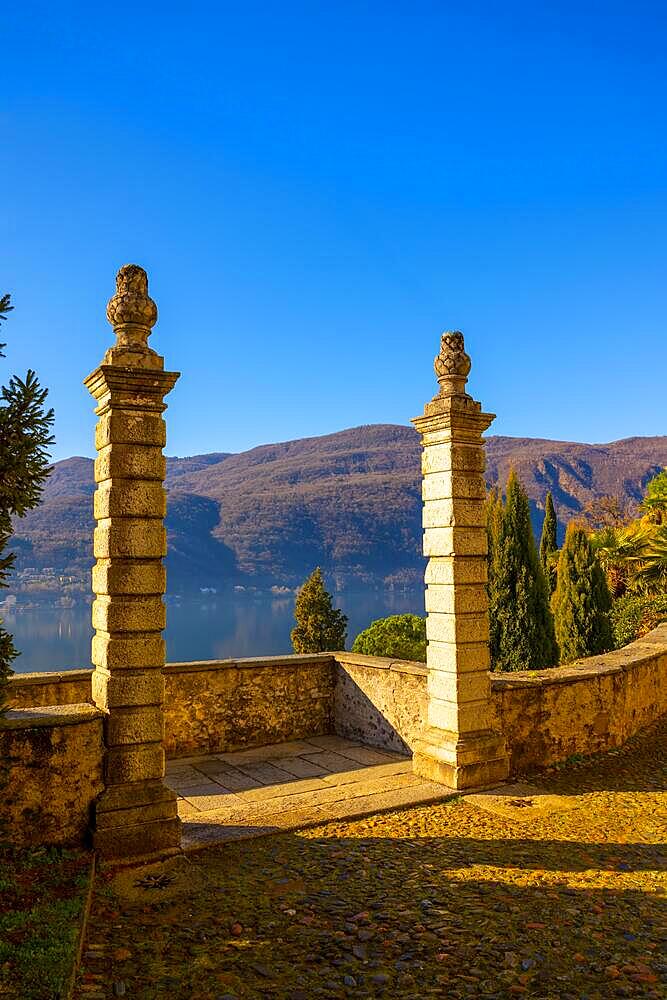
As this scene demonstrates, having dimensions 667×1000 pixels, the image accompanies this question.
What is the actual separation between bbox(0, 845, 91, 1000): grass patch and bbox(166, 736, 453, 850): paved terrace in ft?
3.48

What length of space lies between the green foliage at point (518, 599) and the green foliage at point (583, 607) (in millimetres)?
798

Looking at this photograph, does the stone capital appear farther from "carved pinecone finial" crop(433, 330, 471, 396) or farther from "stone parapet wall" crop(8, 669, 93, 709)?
"stone parapet wall" crop(8, 669, 93, 709)

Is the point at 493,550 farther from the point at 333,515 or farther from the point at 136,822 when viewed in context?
the point at 333,515

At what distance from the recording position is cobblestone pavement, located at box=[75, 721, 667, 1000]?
3.57 metres

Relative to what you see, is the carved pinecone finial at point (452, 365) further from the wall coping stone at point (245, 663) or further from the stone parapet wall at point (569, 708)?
the wall coping stone at point (245, 663)

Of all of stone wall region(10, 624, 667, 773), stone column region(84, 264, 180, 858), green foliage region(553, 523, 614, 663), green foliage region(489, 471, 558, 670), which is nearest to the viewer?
stone column region(84, 264, 180, 858)

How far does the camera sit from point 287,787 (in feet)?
23.7

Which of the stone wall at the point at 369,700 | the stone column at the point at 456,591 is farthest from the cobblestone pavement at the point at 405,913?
the stone wall at the point at 369,700

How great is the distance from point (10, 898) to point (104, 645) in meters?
1.76

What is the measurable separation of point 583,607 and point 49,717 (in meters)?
16.8

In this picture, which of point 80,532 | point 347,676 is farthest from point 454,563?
point 80,532

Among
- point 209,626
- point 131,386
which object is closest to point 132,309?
point 131,386

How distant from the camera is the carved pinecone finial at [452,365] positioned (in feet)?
24.2

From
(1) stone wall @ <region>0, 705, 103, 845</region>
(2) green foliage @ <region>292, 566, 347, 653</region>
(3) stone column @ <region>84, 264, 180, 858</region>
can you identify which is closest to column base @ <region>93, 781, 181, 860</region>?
(3) stone column @ <region>84, 264, 180, 858</region>
